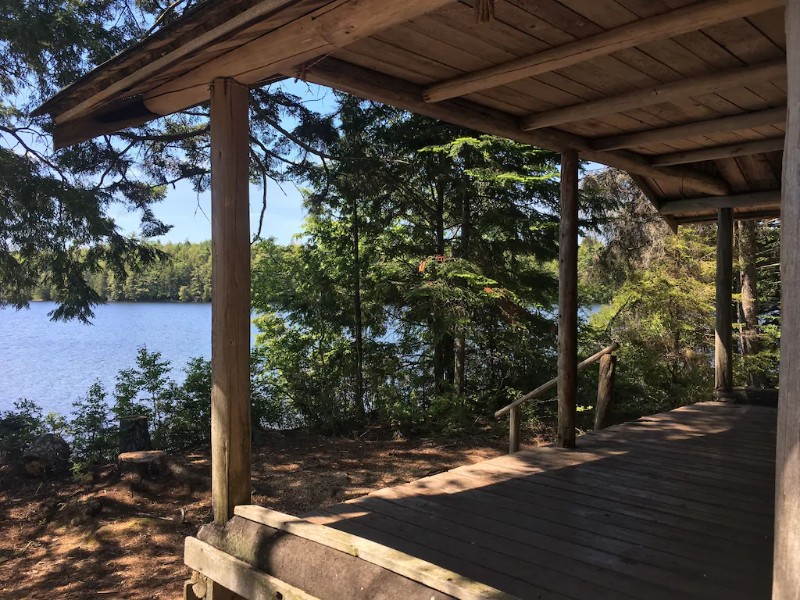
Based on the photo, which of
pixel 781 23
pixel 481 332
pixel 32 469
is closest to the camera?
pixel 781 23

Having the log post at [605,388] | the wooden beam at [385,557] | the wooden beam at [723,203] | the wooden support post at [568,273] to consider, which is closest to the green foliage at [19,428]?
the wooden beam at [385,557]

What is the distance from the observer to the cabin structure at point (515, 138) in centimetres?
212

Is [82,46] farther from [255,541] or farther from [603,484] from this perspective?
[603,484]

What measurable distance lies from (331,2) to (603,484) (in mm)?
3463

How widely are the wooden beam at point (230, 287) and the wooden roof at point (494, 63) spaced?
0.68 ft

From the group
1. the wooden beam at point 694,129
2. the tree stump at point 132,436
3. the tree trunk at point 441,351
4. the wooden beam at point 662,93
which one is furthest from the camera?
the tree trunk at point 441,351

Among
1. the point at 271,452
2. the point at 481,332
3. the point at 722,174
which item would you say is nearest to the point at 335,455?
the point at 271,452

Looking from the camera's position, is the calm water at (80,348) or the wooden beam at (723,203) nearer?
the wooden beam at (723,203)

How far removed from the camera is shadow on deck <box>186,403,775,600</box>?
2.60 m

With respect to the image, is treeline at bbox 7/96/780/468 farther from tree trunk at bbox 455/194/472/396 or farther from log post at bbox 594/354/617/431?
log post at bbox 594/354/617/431

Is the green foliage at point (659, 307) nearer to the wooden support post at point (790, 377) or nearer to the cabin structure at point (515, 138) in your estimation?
the cabin structure at point (515, 138)

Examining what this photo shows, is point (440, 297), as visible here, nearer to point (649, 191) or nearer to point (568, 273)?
point (649, 191)

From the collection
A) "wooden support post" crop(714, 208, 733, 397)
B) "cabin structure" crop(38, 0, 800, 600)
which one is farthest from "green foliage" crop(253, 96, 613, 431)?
"cabin structure" crop(38, 0, 800, 600)

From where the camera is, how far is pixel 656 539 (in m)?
3.05
